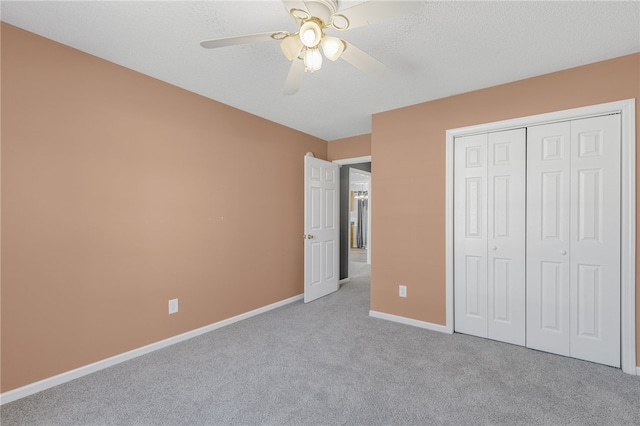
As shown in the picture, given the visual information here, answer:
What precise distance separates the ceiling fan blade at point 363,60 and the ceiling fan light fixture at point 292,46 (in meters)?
0.27

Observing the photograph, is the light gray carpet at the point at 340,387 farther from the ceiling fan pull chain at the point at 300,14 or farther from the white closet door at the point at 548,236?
the ceiling fan pull chain at the point at 300,14

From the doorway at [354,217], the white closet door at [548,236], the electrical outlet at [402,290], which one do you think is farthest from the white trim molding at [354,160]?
the white closet door at [548,236]

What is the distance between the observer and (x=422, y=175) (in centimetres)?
319

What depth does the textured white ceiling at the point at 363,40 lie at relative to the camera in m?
1.74

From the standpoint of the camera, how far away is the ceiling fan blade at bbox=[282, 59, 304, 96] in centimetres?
173

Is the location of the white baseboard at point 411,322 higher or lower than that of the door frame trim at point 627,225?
lower

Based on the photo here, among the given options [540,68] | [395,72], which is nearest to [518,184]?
[540,68]

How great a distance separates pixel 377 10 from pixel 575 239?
2.49m

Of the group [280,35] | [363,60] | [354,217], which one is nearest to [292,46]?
[280,35]

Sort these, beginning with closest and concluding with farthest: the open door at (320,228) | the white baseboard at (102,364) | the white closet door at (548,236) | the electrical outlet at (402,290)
Result: the white baseboard at (102,364) < the white closet door at (548,236) < the electrical outlet at (402,290) < the open door at (320,228)

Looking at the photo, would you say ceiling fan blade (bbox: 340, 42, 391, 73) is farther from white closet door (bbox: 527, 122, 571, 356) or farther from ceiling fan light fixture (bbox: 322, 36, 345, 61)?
white closet door (bbox: 527, 122, 571, 356)

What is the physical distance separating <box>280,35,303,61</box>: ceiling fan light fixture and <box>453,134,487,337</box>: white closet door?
215 cm

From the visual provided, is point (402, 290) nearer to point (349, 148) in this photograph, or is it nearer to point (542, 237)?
point (542, 237)

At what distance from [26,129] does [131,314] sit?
5.16 ft
